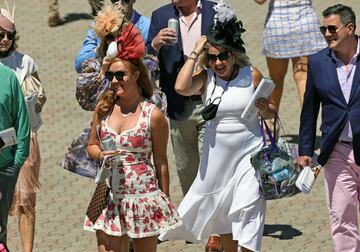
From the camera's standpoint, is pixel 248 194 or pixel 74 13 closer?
pixel 248 194

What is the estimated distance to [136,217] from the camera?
29.4ft

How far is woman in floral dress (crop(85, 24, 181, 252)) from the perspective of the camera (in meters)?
8.95

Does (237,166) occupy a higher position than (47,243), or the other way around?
(237,166)

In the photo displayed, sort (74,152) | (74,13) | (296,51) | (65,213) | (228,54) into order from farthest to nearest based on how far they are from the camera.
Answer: (74,13), (296,51), (65,213), (74,152), (228,54)

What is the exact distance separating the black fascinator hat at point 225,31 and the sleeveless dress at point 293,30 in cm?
389

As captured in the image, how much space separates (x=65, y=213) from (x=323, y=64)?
3.64 meters

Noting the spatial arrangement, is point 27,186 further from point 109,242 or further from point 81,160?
point 109,242

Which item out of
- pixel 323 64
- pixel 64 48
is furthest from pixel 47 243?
pixel 64 48

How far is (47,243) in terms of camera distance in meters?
11.2

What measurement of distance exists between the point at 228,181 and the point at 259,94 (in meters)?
0.72

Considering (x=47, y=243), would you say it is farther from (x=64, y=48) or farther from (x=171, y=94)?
(x=64, y=48)

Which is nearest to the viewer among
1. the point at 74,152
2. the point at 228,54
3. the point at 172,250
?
the point at 228,54

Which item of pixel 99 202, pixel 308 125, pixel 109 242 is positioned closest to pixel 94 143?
pixel 99 202

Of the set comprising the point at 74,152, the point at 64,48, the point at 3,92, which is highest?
the point at 3,92
